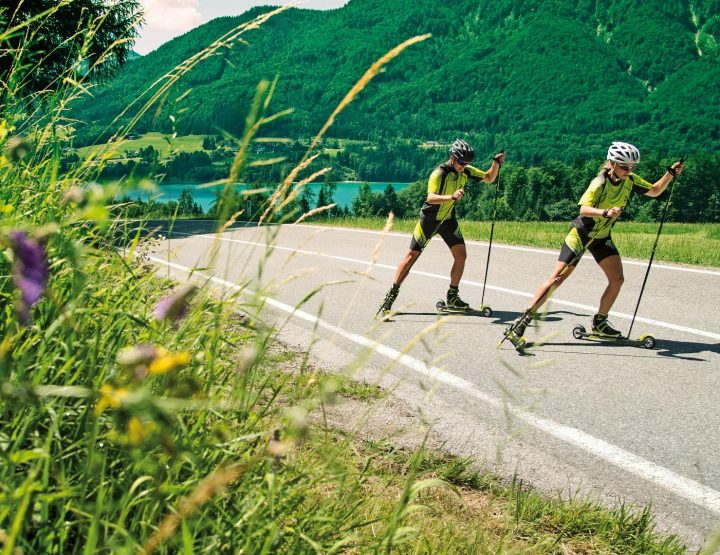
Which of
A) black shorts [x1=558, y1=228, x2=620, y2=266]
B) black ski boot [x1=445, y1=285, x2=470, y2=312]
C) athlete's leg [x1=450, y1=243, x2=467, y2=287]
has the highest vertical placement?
black shorts [x1=558, y1=228, x2=620, y2=266]

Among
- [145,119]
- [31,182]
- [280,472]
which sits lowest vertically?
[280,472]

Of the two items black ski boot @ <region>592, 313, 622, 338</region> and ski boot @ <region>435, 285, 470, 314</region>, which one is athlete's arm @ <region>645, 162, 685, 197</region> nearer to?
black ski boot @ <region>592, 313, 622, 338</region>

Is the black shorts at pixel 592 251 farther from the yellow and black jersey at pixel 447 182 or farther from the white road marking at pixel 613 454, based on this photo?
the white road marking at pixel 613 454

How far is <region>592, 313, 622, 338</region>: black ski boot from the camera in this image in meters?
6.30

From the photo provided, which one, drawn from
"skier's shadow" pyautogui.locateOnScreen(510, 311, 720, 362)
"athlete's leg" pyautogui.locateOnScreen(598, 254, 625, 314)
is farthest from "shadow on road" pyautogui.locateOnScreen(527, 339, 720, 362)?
"athlete's leg" pyautogui.locateOnScreen(598, 254, 625, 314)

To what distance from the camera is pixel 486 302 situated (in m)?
8.17

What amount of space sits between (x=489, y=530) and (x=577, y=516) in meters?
0.48

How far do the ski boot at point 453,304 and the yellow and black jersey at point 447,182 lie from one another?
98 centimetres

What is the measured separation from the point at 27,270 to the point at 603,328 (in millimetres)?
6333

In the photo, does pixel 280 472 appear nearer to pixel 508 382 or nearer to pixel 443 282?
pixel 508 382

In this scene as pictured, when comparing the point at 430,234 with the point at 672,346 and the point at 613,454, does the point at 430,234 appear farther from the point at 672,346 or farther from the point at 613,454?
the point at 613,454

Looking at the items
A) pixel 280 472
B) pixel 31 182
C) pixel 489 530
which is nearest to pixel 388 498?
pixel 489 530

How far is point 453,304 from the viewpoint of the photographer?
7.64 meters

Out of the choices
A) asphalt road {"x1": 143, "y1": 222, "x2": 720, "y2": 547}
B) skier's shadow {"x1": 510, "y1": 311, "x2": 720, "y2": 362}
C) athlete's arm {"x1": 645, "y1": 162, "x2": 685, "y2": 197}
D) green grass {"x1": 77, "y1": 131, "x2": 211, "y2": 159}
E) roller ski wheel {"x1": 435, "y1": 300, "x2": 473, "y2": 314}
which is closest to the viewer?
green grass {"x1": 77, "y1": 131, "x2": 211, "y2": 159}
